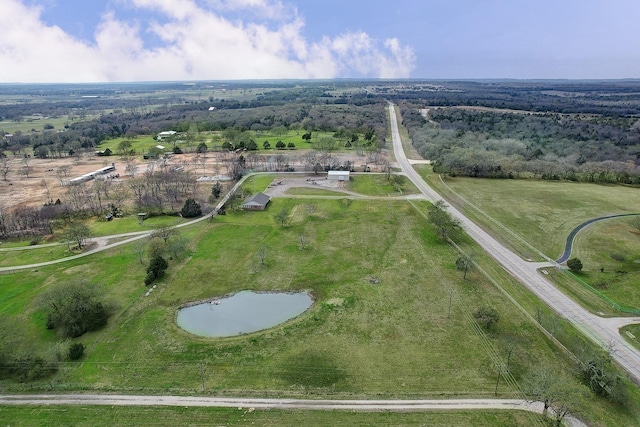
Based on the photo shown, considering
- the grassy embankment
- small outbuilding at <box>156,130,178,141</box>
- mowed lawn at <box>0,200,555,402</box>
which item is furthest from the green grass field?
mowed lawn at <box>0,200,555,402</box>

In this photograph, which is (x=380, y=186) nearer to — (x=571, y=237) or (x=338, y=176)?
(x=338, y=176)

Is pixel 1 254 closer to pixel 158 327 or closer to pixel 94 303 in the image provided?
pixel 94 303

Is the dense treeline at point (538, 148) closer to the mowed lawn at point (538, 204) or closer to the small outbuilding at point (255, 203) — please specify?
the mowed lawn at point (538, 204)

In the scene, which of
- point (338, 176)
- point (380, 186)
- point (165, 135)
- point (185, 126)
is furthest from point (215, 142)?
point (380, 186)

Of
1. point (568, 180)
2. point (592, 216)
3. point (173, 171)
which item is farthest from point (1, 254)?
point (568, 180)

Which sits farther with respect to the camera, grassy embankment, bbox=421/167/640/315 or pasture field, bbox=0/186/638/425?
grassy embankment, bbox=421/167/640/315

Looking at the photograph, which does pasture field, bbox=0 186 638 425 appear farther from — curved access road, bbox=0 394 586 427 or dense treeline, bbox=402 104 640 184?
dense treeline, bbox=402 104 640 184
